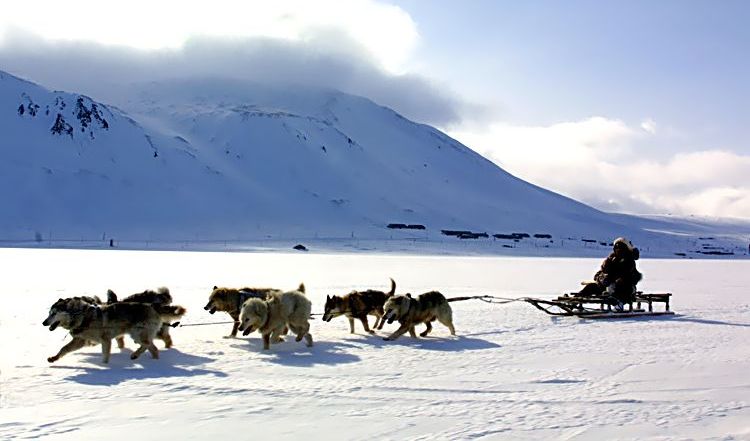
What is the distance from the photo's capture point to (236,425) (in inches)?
308

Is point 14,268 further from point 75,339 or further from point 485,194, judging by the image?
point 485,194

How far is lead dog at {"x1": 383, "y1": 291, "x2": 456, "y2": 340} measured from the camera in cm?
1384

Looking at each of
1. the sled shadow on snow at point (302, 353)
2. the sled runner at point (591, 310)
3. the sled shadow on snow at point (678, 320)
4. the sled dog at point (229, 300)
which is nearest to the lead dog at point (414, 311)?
the sled shadow on snow at point (302, 353)

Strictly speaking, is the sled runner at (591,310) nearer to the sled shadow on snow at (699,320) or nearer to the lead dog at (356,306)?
the sled shadow on snow at (699,320)

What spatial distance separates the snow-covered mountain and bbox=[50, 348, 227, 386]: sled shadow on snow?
98560 mm

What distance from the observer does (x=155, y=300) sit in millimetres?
13164

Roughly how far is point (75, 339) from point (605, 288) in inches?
546

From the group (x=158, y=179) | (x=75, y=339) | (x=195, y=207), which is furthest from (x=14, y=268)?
(x=158, y=179)

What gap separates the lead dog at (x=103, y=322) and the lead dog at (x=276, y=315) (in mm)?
1569

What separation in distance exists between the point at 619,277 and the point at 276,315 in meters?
10.7

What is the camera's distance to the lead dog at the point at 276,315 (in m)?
12.6

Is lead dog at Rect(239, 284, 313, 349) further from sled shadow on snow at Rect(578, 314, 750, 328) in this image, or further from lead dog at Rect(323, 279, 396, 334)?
sled shadow on snow at Rect(578, 314, 750, 328)

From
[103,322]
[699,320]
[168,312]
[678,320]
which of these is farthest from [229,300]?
[699,320]

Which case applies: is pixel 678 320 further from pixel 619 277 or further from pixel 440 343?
pixel 440 343
